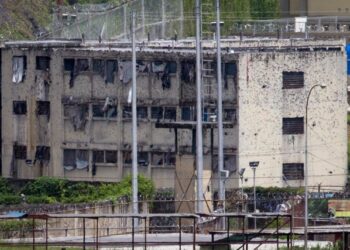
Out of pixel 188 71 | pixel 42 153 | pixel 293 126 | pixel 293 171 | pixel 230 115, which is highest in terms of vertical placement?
pixel 188 71

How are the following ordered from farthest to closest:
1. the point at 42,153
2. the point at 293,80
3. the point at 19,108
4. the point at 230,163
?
the point at 19,108, the point at 42,153, the point at 293,80, the point at 230,163

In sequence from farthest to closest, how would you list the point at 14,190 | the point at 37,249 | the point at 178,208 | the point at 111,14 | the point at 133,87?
1. the point at 111,14
2. the point at 14,190
3. the point at 133,87
4. the point at 178,208
5. the point at 37,249

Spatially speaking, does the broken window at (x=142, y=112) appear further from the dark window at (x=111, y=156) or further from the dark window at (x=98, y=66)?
the dark window at (x=98, y=66)

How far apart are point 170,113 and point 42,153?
431cm

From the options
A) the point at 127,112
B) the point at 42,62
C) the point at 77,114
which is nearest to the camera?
the point at 127,112

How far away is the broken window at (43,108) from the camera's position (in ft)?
226

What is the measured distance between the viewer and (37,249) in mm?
46844

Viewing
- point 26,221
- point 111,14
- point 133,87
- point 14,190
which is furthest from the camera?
point 111,14

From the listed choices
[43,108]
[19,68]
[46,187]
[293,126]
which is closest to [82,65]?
[43,108]

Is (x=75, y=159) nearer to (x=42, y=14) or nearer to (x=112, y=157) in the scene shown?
(x=112, y=157)

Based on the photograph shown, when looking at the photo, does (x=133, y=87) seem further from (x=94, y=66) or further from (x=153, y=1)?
(x=153, y=1)

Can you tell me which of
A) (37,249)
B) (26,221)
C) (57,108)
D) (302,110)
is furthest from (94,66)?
(37,249)

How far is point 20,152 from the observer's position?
69.1 metres

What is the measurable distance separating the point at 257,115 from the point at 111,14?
728cm
